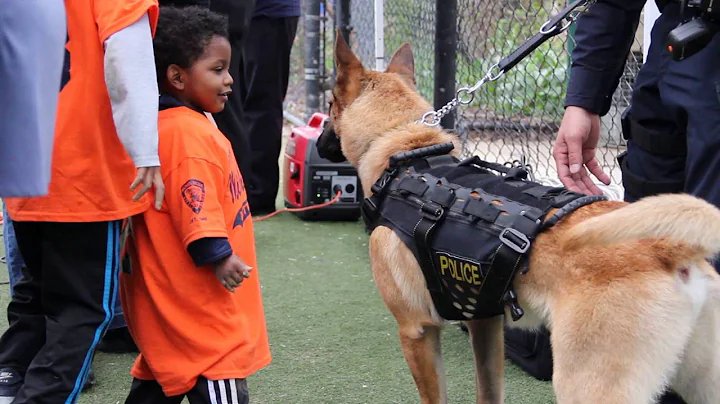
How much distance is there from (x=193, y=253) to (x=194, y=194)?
0.51 feet

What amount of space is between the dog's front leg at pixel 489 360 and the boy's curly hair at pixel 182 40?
4.29 ft

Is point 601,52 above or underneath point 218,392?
above

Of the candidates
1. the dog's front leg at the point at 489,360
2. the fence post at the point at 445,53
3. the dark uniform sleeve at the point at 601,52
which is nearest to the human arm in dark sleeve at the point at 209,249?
the dog's front leg at the point at 489,360

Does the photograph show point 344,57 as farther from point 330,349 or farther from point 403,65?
point 330,349

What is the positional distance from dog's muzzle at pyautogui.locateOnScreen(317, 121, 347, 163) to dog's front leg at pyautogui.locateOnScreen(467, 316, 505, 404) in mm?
903

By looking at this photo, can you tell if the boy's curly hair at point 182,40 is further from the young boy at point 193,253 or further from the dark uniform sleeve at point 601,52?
the dark uniform sleeve at point 601,52

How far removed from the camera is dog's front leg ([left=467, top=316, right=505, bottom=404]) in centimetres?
286

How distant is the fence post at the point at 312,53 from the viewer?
24.3 feet

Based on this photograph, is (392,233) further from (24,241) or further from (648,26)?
(648,26)

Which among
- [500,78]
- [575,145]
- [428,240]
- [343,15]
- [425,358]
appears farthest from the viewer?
[343,15]

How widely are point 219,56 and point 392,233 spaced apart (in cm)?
79

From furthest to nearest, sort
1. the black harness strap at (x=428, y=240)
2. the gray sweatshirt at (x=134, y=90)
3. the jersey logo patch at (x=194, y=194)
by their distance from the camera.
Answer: the black harness strap at (x=428, y=240) → the jersey logo patch at (x=194, y=194) → the gray sweatshirt at (x=134, y=90)

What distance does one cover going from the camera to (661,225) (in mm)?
1889

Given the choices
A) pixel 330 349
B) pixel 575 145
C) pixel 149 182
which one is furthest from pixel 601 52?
pixel 330 349
